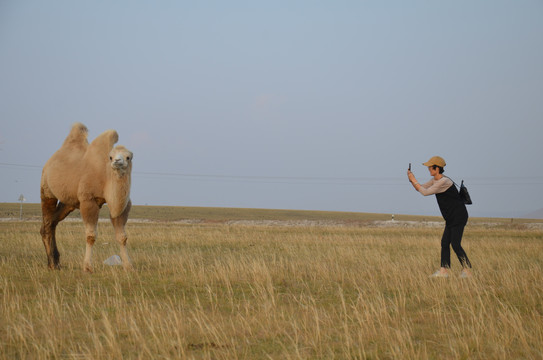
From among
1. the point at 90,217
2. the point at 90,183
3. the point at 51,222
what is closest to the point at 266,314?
the point at 90,217

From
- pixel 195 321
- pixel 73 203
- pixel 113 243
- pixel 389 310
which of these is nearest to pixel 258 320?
pixel 195 321

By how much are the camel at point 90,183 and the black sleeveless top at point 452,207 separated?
19.0 feet

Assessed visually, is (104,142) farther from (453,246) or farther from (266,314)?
(453,246)

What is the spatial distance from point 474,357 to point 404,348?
2.01 ft

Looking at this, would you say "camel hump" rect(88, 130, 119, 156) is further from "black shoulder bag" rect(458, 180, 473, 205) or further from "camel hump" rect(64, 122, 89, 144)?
"black shoulder bag" rect(458, 180, 473, 205)

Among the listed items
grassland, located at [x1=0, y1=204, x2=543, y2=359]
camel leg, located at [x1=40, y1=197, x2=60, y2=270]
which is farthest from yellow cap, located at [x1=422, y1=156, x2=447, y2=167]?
camel leg, located at [x1=40, y1=197, x2=60, y2=270]

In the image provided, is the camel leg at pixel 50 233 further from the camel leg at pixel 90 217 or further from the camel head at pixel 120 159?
the camel head at pixel 120 159

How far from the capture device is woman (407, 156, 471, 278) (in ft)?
30.3

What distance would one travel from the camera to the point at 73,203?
407 inches

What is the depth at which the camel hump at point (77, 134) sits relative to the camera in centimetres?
1084

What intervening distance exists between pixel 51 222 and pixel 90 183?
1761mm

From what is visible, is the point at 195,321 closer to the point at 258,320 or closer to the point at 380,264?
the point at 258,320

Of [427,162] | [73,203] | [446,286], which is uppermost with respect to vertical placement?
[427,162]

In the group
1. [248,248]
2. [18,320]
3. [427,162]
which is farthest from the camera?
[248,248]
